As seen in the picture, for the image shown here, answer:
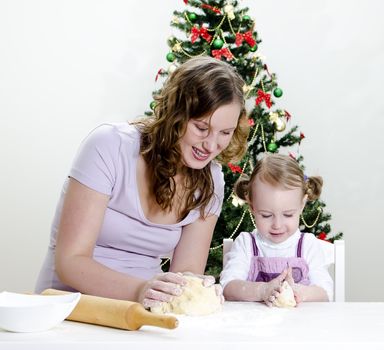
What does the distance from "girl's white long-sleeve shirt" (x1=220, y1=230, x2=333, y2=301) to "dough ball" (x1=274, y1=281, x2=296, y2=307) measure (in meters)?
0.42

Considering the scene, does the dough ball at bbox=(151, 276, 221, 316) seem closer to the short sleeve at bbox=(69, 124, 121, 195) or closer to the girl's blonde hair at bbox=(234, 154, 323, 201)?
the short sleeve at bbox=(69, 124, 121, 195)

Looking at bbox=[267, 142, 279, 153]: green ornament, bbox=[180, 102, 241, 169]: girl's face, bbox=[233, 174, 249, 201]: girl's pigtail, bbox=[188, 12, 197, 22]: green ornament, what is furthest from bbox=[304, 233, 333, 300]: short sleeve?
bbox=[188, 12, 197, 22]: green ornament

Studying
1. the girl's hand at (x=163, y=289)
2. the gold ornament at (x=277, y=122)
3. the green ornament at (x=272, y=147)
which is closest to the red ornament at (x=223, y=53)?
the gold ornament at (x=277, y=122)

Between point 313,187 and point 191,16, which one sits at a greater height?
point 191,16

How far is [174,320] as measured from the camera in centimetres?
134

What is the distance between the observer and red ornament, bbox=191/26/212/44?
12.0 feet

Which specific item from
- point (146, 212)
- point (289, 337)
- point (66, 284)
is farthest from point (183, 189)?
point (289, 337)

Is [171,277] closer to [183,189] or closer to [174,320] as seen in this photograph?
[174,320]

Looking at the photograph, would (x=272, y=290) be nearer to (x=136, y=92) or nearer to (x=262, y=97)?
(x=262, y=97)

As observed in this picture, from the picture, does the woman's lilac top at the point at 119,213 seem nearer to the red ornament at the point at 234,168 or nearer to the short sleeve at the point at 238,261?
the short sleeve at the point at 238,261

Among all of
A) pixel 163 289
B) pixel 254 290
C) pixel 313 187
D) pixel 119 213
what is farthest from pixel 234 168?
pixel 163 289

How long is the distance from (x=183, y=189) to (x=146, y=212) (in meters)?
0.14

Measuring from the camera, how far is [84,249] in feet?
6.48

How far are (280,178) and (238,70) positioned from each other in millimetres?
1511
